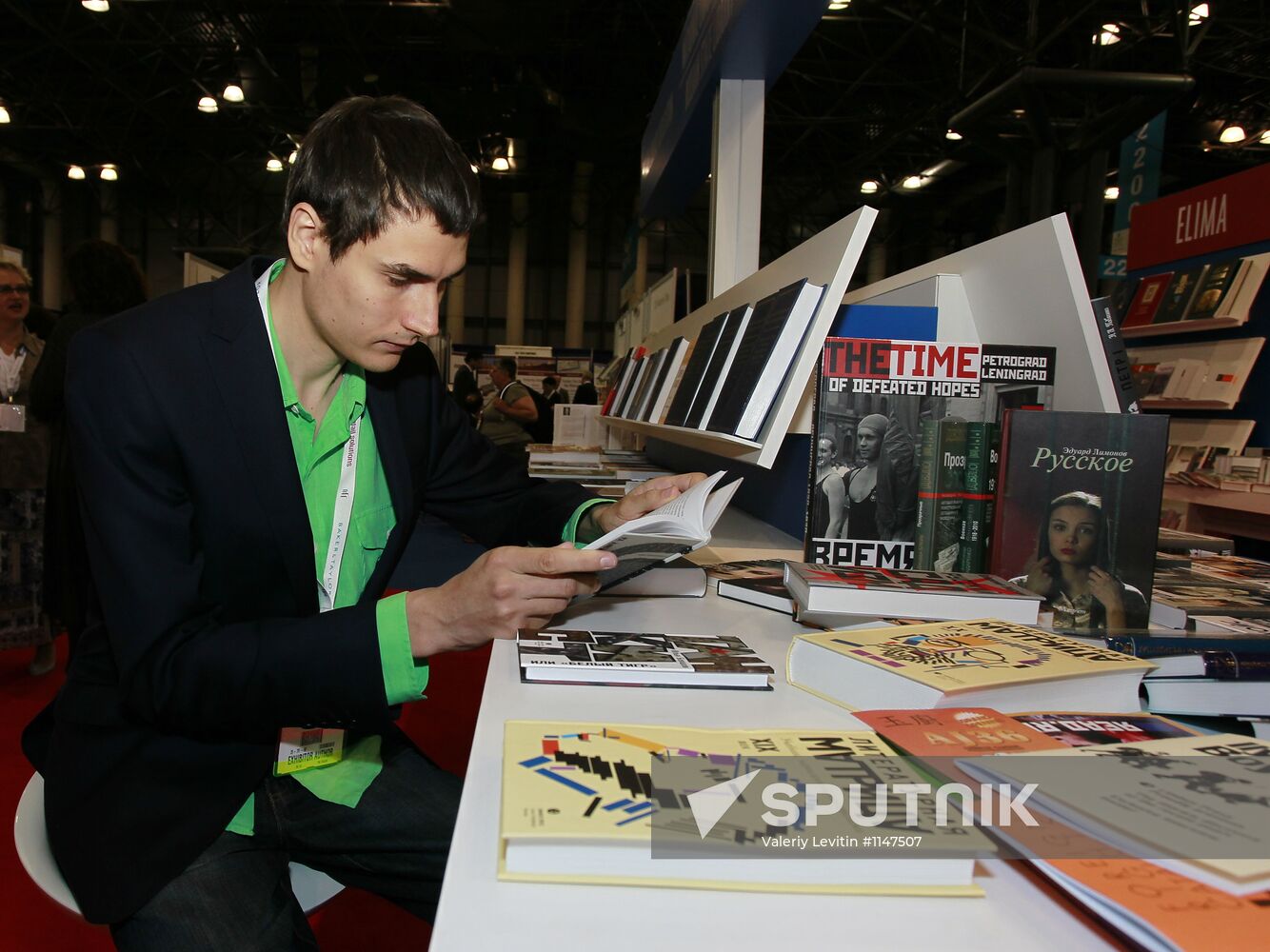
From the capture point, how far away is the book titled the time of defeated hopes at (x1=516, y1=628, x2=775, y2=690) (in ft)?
3.10

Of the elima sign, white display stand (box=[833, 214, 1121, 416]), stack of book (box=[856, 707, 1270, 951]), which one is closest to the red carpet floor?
stack of book (box=[856, 707, 1270, 951])

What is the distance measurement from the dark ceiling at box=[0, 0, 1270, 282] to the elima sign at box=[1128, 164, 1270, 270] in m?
0.87

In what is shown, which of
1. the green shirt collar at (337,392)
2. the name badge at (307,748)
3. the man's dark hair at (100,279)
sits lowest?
the name badge at (307,748)

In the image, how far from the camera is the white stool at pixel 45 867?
1.00m

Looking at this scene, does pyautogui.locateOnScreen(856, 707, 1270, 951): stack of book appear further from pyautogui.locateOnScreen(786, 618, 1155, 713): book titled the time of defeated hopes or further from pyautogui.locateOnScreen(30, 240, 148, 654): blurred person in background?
pyautogui.locateOnScreen(30, 240, 148, 654): blurred person in background

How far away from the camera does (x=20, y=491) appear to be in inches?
142

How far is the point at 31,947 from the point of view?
6.07 ft

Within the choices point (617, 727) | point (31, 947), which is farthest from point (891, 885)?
point (31, 947)

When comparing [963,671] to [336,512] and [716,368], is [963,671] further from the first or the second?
[716,368]

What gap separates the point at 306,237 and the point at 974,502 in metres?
1.04

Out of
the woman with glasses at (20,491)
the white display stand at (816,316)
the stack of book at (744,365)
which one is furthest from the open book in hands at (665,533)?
the woman with glasses at (20,491)

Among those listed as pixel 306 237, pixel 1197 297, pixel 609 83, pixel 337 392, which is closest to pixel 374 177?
pixel 306 237

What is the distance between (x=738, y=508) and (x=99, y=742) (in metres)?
2.30

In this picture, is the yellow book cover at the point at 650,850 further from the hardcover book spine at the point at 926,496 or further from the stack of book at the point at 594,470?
the stack of book at the point at 594,470
